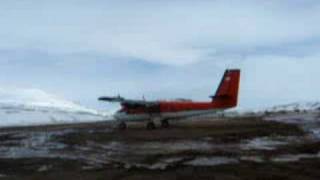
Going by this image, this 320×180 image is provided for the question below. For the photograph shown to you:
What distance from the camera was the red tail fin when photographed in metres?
57.0

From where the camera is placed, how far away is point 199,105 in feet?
186

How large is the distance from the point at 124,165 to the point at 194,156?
141 inches

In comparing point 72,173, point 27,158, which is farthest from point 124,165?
point 27,158

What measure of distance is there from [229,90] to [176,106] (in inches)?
178

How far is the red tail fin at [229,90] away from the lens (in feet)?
187

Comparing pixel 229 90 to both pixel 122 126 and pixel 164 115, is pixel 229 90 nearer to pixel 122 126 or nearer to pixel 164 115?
pixel 164 115

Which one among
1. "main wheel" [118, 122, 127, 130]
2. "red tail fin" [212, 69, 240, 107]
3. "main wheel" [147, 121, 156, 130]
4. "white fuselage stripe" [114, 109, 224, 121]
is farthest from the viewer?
"main wheel" [118, 122, 127, 130]

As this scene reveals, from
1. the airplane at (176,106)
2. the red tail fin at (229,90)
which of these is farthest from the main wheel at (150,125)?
the red tail fin at (229,90)

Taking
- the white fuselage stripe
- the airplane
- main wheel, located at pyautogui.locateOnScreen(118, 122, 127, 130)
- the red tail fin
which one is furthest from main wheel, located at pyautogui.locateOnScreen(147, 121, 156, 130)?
the red tail fin

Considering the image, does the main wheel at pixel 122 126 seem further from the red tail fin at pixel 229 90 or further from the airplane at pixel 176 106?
the red tail fin at pixel 229 90

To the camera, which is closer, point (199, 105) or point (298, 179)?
point (298, 179)

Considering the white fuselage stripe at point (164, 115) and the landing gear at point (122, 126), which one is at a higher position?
the white fuselage stripe at point (164, 115)

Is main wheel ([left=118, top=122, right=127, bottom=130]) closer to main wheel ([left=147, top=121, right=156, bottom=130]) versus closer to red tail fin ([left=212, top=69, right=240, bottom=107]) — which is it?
main wheel ([left=147, top=121, right=156, bottom=130])

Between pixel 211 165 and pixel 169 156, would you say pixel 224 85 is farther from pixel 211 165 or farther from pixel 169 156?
pixel 211 165
